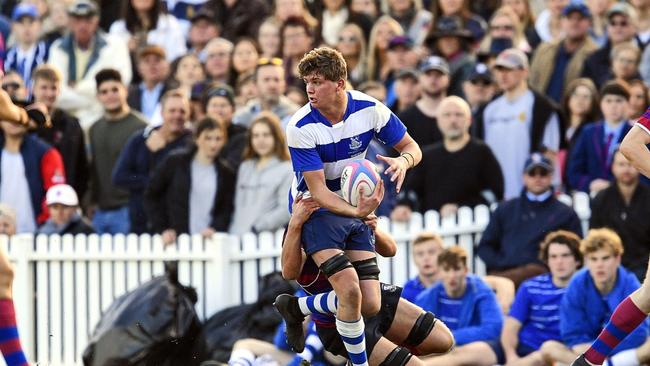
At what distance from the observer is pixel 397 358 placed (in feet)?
34.1

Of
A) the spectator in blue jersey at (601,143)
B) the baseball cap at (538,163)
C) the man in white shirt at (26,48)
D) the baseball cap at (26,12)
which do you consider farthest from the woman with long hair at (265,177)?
the baseball cap at (26,12)

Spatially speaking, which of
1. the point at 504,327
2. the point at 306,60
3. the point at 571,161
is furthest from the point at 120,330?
the point at 306,60

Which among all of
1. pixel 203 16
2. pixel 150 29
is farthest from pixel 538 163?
pixel 150 29

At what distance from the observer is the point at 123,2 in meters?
20.4

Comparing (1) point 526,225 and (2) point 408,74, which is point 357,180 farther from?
(2) point 408,74

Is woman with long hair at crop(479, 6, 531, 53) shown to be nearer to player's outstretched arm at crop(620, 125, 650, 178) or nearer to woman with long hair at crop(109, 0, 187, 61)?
woman with long hair at crop(109, 0, 187, 61)

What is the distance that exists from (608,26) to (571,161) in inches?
76.0

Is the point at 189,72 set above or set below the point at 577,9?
below

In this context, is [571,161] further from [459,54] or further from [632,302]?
[632,302]

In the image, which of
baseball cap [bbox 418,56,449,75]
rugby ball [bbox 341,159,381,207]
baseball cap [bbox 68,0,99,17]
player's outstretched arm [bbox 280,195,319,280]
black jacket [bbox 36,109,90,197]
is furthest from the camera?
baseball cap [bbox 68,0,99,17]

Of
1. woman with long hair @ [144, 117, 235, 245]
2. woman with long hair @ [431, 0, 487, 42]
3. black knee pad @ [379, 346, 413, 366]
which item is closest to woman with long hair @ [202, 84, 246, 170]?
woman with long hair @ [144, 117, 235, 245]

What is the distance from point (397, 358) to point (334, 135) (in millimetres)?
1465

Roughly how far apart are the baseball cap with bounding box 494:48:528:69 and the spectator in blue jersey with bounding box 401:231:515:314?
2412 millimetres

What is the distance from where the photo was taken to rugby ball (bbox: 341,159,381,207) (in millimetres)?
9883
